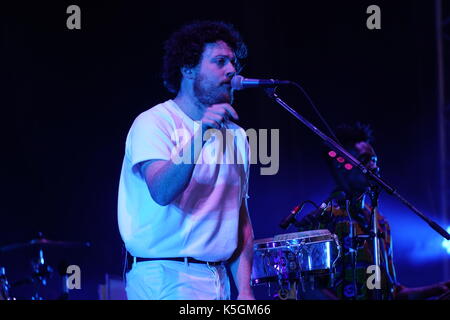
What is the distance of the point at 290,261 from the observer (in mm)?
3906

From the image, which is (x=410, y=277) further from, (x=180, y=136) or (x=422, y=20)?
(x=180, y=136)

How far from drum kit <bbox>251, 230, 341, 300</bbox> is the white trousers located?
1000 mm

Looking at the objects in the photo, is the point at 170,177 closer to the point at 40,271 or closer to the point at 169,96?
the point at 169,96

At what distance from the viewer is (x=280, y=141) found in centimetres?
689

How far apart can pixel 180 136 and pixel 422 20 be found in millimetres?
5320

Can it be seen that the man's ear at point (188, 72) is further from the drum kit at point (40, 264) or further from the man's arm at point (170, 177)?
the drum kit at point (40, 264)

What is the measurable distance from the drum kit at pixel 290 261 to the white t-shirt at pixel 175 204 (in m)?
0.85

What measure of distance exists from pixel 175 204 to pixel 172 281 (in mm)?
333

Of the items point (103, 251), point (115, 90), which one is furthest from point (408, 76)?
point (103, 251)

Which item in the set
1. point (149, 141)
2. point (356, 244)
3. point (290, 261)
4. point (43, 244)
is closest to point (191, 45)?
point (149, 141)

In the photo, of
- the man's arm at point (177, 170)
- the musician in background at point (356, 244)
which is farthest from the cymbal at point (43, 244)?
the man's arm at point (177, 170)

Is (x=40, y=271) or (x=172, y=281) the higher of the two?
(x=172, y=281)

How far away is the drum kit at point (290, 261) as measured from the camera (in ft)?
12.8

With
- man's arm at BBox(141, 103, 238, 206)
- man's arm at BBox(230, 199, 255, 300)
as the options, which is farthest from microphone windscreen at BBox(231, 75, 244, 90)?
man's arm at BBox(230, 199, 255, 300)
